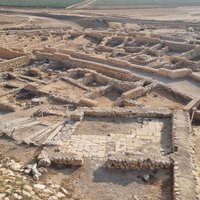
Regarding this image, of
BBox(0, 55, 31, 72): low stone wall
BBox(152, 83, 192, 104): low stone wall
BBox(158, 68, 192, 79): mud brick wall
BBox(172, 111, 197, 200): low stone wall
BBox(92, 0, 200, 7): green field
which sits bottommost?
BBox(92, 0, 200, 7): green field

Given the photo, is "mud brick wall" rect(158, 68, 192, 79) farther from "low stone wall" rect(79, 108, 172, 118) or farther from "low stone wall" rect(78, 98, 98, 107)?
"low stone wall" rect(79, 108, 172, 118)

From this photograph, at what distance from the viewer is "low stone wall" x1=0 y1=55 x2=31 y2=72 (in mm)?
26219

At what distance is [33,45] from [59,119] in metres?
19.7

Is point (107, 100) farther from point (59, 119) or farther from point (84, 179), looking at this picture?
point (84, 179)

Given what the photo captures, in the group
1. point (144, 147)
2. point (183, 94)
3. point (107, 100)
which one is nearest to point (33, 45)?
point (107, 100)

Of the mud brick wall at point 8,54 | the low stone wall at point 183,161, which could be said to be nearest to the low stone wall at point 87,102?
the low stone wall at point 183,161

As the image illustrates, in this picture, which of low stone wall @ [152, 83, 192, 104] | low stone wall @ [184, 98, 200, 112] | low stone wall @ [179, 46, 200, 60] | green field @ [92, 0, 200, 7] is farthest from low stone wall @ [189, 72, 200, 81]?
green field @ [92, 0, 200, 7]

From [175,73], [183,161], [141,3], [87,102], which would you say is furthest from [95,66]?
[141,3]

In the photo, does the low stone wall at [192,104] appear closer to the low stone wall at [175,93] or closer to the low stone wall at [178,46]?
the low stone wall at [175,93]

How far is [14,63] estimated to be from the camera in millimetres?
27156

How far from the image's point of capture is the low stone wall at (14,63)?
26.2 metres

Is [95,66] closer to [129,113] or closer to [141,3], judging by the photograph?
[129,113]

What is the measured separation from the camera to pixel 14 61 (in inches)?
1069

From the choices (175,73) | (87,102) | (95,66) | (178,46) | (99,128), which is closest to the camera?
(99,128)
